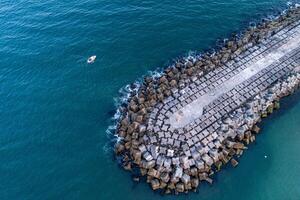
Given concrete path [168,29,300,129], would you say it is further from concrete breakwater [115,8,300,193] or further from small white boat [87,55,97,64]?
small white boat [87,55,97,64]

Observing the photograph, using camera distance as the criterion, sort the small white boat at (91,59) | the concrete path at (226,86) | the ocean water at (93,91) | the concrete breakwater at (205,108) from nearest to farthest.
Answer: the ocean water at (93,91) → the concrete breakwater at (205,108) → the concrete path at (226,86) → the small white boat at (91,59)

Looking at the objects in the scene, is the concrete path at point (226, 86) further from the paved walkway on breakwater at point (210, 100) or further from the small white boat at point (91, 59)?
the small white boat at point (91, 59)

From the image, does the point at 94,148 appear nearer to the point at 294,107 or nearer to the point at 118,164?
the point at 118,164

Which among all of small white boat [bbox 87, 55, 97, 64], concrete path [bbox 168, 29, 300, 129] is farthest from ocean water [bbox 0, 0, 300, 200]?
concrete path [bbox 168, 29, 300, 129]

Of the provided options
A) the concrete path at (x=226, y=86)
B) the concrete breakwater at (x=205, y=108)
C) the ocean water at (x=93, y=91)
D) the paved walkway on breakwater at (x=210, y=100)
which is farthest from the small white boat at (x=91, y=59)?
the concrete path at (x=226, y=86)

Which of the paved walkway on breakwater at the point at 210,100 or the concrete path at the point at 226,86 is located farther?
the concrete path at the point at 226,86

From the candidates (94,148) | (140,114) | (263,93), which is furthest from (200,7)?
(94,148)
